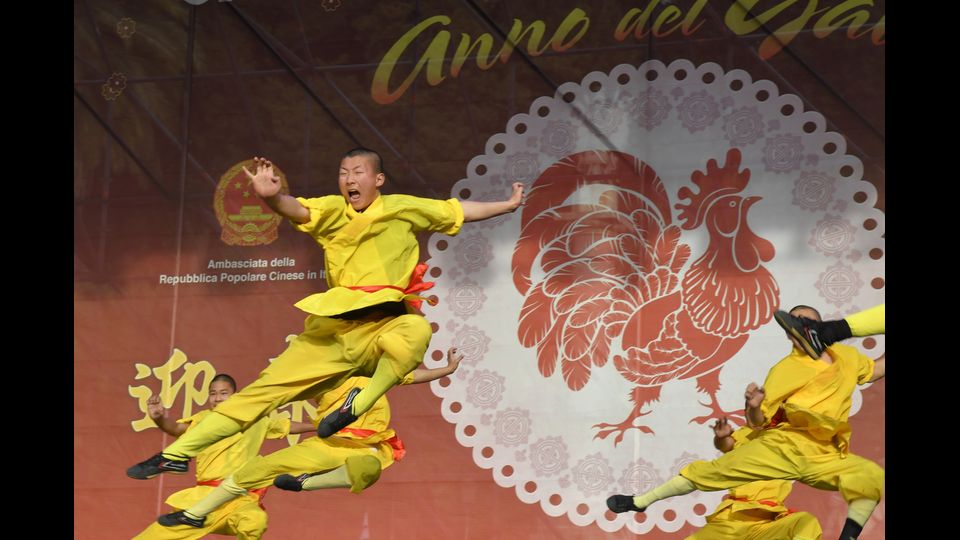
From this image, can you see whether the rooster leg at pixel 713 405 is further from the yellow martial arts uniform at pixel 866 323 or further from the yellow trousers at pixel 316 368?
the yellow trousers at pixel 316 368

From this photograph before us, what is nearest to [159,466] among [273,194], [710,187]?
[273,194]

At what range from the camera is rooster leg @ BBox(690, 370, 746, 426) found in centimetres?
669

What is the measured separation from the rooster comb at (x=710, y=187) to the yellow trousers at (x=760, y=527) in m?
1.55

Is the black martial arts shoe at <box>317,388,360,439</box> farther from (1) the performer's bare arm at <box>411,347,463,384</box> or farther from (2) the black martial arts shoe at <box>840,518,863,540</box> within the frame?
(2) the black martial arts shoe at <box>840,518,863,540</box>

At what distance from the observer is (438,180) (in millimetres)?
7191

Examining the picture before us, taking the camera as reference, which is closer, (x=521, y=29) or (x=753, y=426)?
(x=753, y=426)

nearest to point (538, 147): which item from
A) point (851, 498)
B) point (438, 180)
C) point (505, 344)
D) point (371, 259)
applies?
point (438, 180)

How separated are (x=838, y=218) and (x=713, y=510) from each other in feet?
5.30

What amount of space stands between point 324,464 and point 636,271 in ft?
6.23

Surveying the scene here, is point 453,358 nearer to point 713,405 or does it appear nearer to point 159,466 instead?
point 713,405

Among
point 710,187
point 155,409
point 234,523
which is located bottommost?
point 234,523

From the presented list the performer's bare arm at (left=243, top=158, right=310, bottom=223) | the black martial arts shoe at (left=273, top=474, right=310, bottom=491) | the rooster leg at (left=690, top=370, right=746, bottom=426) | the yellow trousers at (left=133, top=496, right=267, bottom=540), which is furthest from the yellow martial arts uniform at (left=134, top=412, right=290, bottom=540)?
the rooster leg at (left=690, top=370, right=746, bottom=426)

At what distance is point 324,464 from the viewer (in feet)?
21.8

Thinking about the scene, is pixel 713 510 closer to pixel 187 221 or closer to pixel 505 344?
pixel 505 344
